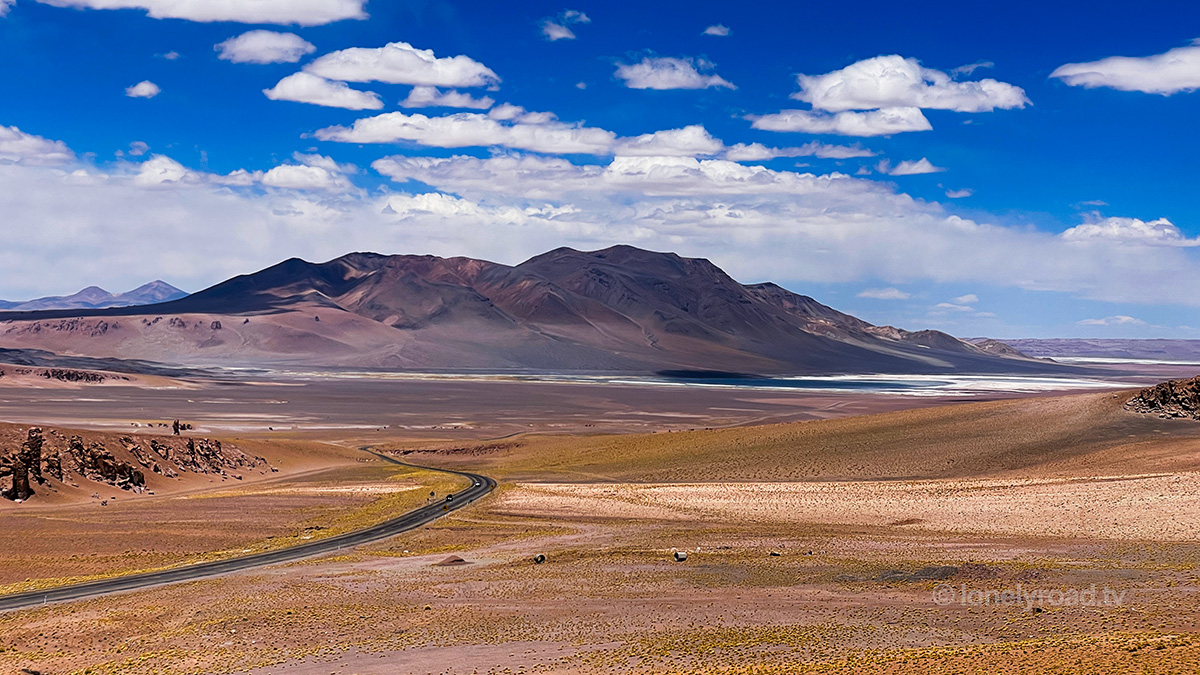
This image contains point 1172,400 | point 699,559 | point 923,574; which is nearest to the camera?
point 923,574

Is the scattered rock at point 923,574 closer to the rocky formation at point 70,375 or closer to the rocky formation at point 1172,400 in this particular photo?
the rocky formation at point 1172,400

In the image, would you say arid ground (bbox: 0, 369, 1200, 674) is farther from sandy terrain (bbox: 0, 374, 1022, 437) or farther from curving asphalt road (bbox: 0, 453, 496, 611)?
sandy terrain (bbox: 0, 374, 1022, 437)

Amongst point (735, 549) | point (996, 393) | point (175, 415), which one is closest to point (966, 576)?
point (735, 549)

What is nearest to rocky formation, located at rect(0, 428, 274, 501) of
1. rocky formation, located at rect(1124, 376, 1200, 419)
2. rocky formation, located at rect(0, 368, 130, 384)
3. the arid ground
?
the arid ground

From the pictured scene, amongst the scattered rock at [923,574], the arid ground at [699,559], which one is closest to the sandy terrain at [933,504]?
the arid ground at [699,559]

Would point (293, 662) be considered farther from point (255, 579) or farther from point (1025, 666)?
point (1025, 666)

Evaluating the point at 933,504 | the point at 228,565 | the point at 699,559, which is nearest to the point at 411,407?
the point at 933,504

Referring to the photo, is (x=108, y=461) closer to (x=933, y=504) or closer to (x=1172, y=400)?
(x=933, y=504)
